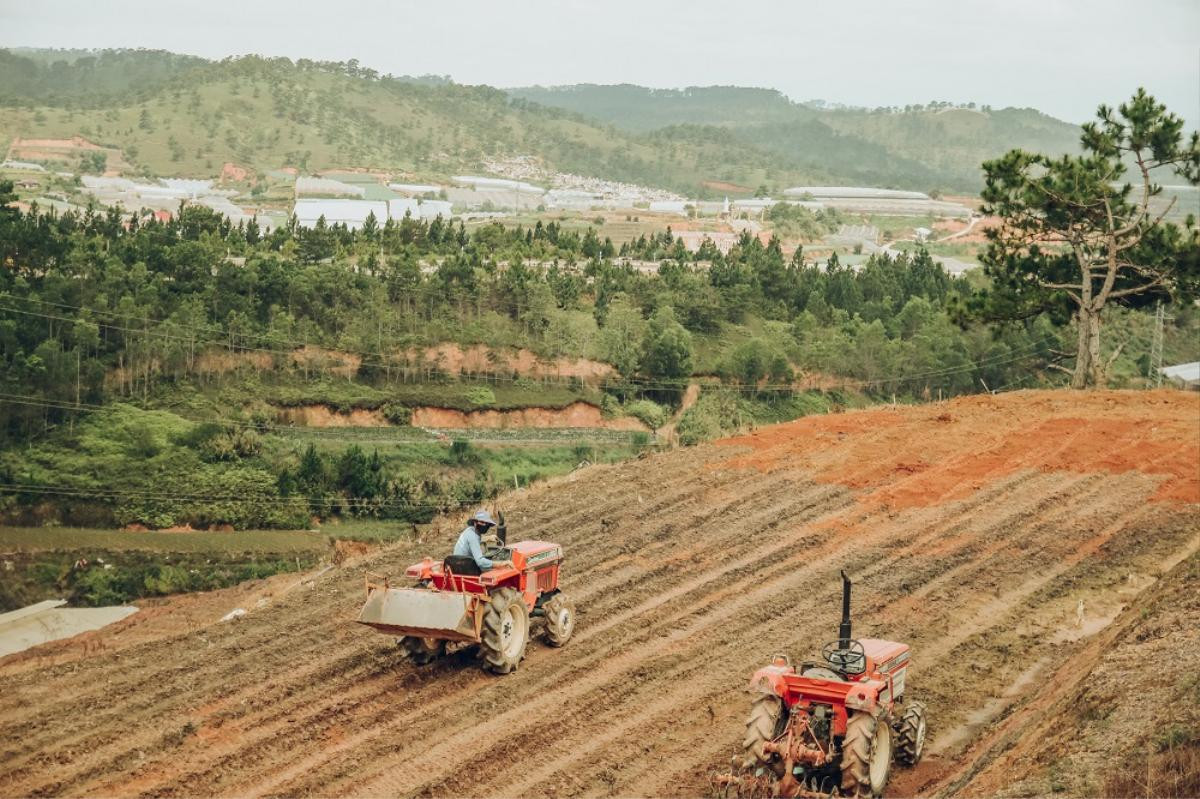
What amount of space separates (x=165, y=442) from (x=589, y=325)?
949 inches

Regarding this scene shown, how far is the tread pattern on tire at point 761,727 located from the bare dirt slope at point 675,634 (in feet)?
3.73

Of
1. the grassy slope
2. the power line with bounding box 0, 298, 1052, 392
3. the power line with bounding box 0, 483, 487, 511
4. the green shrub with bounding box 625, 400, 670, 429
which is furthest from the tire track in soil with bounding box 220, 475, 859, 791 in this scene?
the grassy slope

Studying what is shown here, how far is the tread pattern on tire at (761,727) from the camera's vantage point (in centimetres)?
1225

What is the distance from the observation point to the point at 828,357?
68.8 meters

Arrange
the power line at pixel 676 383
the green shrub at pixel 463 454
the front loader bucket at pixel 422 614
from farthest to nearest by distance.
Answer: the power line at pixel 676 383 < the green shrub at pixel 463 454 < the front loader bucket at pixel 422 614

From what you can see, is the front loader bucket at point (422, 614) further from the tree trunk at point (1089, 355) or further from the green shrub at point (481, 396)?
the green shrub at point (481, 396)

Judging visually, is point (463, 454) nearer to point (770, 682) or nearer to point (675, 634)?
point (675, 634)

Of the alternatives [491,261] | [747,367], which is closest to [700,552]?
[747,367]

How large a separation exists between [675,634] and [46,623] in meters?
15.9

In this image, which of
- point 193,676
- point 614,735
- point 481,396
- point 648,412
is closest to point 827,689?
point 614,735

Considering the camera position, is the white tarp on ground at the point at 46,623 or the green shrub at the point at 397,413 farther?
the green shrub at the point at 397,413

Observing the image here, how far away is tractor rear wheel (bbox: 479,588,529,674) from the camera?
15.7 meters

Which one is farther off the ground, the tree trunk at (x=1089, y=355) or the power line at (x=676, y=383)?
the tree trunk at (x=1089, y=355)

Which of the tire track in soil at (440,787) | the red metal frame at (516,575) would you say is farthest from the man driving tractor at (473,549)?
the tire track in soil at (440,787)
